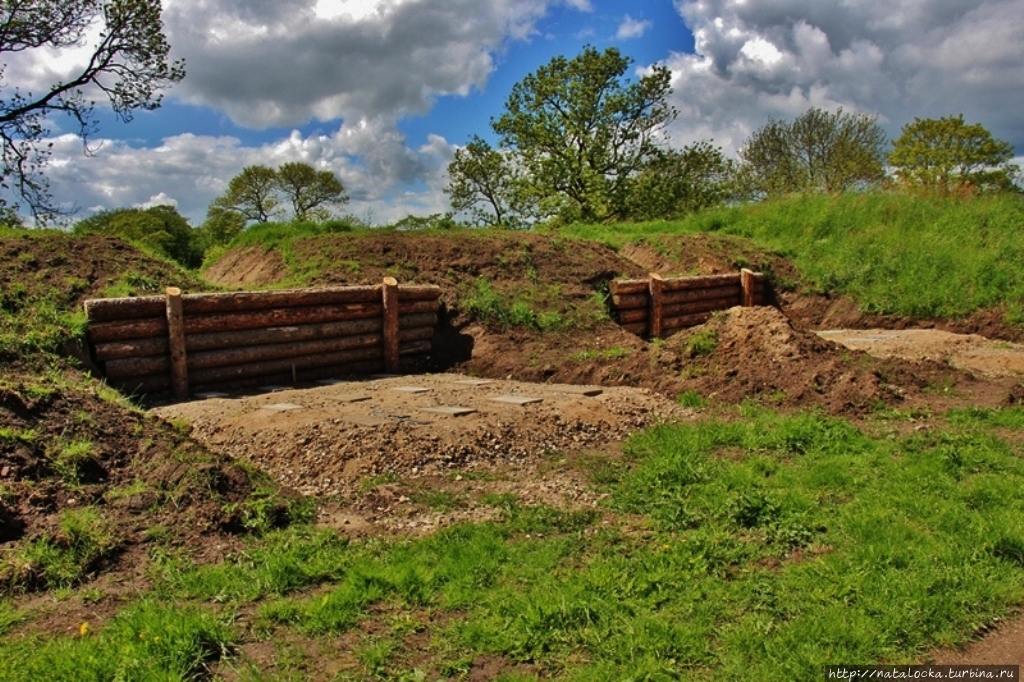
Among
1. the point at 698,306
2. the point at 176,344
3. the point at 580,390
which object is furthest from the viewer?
the point at 698,306

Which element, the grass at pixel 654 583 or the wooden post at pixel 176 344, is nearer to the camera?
the grass at pixel 654 583

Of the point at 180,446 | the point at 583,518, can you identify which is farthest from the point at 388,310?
the point at 583,518

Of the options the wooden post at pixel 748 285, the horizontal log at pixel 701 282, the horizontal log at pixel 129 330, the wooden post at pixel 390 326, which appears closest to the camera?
the horizontal log at pixel 129 330

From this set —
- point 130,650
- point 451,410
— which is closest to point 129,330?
point 451,410

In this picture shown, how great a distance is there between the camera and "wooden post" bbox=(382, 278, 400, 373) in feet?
33.0

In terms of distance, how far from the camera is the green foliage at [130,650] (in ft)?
9.34

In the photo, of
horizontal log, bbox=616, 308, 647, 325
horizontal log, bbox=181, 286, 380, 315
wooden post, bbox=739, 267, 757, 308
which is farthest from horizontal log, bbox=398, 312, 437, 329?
wooden post, bbox=739, 267, 757, 308

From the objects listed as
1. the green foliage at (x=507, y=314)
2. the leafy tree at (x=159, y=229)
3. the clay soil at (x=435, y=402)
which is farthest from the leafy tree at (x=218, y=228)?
the green foliage at (x=507, y=314)

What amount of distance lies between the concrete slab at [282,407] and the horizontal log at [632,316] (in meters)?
6.79

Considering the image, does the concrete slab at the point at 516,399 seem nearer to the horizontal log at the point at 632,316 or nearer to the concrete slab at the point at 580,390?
the concrete slab at the point at 580,390

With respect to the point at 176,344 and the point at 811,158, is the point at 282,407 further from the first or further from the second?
the point at 811,158

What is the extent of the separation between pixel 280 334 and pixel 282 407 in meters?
2.06

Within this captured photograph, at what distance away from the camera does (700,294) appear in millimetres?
14289

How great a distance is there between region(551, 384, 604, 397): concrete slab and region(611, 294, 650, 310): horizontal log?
3952 millimetres
